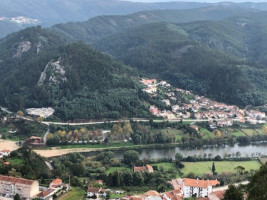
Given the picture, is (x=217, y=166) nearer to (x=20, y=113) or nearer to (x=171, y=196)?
(x=171, y=196)

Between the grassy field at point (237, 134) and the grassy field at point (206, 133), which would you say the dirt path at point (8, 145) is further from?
the grassy field at point (237, 134)

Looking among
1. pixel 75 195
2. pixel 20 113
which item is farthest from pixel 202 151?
pixel 20 113

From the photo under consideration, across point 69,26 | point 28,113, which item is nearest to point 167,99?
point 28,113

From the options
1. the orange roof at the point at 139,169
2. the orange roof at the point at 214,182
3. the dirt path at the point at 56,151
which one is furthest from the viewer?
the dirt path at the point at 56,151

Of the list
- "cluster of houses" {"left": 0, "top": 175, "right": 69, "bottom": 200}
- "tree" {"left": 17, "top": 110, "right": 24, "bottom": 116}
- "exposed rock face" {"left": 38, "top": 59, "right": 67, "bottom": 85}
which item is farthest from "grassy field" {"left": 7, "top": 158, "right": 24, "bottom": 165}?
"exposed rock face" {"left": 38, "top": 59, "right": 67, "bottom": 85}

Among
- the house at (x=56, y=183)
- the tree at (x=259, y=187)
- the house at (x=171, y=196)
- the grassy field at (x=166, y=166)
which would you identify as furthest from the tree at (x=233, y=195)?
the grassy field at (x=166, y=166)

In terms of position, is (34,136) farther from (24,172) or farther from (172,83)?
(172,83)

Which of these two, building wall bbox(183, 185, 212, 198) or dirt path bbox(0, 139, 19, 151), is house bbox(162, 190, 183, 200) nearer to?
building wall bbox(183, 185, 212, 198)

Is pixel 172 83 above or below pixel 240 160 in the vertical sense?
above
